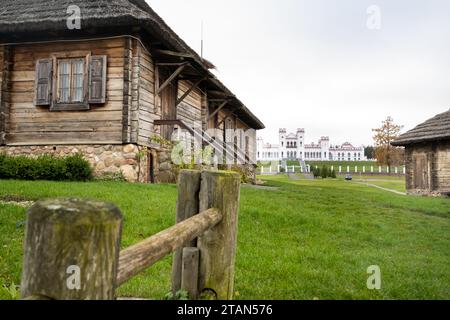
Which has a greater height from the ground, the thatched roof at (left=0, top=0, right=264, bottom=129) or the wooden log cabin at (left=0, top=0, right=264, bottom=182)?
the thatched roof at (left=0, top=0, right=264, bottom=129)

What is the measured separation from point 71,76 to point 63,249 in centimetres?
1037

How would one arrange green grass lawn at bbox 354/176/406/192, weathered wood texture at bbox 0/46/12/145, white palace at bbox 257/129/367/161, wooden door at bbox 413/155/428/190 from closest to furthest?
weathered wood texture at bbox 0/46/12/145 → wooden door at bbox 413/155/428/190 → green grass lawn at bbox 354/176/406/192 → white palace at bbox 257/129/367/161

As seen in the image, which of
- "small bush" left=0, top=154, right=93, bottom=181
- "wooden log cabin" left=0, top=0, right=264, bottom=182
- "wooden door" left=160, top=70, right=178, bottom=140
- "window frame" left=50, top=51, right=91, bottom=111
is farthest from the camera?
"wooden door" left=160, top=70, right=178, bottom=140

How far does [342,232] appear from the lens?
6379 millimetres

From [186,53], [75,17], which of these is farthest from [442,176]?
[75,17]

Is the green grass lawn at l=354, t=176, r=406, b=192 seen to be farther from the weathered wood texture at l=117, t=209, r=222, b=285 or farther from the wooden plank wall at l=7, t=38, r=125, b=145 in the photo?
the weathered wood texture at l=117, t=209, r=222, b=285

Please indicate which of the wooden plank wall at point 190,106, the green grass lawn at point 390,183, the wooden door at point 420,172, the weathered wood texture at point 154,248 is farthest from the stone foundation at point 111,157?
the green grass lawn at point 390,183

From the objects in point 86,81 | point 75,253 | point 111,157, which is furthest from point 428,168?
point 75,253

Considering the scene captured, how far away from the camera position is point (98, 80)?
389 inches

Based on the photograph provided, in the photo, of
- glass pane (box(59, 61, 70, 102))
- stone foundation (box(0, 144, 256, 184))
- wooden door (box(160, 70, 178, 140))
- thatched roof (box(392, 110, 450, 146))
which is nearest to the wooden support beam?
wooden door (box(160, 70, 178, 140))

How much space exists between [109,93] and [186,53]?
2616mm

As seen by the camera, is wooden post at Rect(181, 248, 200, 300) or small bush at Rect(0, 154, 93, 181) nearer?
wooden post at Rect(181, 248, 200, 300)

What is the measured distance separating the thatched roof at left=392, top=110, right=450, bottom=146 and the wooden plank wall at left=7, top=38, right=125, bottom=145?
16126 mm

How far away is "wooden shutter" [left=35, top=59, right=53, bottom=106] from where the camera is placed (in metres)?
10.2
